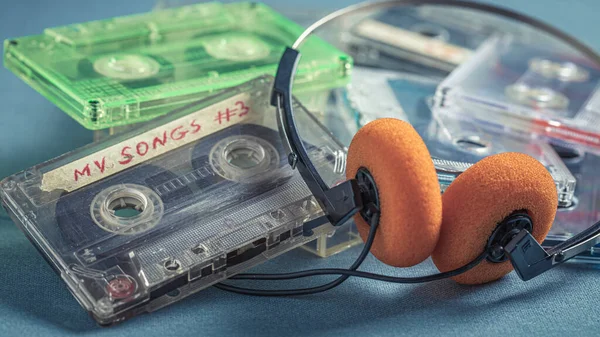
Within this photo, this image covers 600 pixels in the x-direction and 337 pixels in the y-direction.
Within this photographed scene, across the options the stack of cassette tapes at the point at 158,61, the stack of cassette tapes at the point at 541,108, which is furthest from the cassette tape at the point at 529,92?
the stack of cassette tapes at the point at 158,61

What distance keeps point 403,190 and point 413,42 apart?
1.24 metres

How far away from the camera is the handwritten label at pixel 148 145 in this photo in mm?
1537

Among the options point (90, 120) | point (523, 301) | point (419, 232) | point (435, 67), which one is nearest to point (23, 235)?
point (90, 120)

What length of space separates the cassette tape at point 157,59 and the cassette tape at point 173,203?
0.15 meters

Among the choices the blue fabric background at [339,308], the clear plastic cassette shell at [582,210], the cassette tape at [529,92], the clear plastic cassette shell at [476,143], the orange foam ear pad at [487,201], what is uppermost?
the orange foam ear pad at [487,201]

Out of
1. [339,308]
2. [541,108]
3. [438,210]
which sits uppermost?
[438,210]

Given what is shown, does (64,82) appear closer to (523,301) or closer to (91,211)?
(91,211)

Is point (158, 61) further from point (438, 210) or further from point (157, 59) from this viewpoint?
point (438, 210)

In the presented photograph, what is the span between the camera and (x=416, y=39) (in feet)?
8.02

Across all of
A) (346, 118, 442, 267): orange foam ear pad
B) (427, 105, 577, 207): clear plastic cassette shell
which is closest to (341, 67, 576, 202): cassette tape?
(427, 105, 577, 207): clear plastic cassette shell

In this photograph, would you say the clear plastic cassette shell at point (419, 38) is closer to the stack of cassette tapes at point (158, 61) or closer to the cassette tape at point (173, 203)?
the stack of cassette tapes at point (158, 61)

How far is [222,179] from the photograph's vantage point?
5.22ft

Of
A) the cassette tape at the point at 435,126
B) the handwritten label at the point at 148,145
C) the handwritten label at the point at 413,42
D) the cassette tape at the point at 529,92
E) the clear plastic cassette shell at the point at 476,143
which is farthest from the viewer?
the handwritten label at the point at 413,42

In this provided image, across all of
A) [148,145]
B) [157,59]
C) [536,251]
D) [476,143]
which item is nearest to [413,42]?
[476,143]
